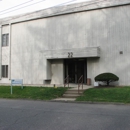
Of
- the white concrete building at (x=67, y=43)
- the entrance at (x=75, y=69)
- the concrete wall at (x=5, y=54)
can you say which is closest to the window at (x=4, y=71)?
the white concrete building at (x=67, y=43)

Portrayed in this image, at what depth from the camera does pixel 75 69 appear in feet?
62.7

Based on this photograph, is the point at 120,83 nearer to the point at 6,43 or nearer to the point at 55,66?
the point at 55,66

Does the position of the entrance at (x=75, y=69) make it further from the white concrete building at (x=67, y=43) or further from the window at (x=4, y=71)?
the window at (x=4, y=71)

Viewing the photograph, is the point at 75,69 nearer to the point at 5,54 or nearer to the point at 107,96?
the point at 107,96

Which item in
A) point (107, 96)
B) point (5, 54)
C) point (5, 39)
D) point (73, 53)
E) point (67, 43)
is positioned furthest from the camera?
point (5, 39)

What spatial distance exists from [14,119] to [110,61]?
37.5 ft

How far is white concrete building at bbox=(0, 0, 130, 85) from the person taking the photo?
16219 millimetres

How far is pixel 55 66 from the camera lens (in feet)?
63.8

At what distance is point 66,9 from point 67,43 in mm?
3389

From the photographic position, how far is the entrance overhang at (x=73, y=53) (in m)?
16.5

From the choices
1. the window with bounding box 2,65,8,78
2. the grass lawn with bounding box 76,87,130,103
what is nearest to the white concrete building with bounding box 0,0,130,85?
the window with bounding box 2,65,8,78

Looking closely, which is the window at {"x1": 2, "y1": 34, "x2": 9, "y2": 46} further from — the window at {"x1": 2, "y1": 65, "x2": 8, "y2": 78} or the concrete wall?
the window at {"x1": 2, "y1": 65, "x2": 8, "y2": 78}

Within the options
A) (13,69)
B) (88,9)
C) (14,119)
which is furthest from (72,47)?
(14,119)

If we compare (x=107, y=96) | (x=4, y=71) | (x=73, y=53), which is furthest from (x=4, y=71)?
(x=107, y=96)
